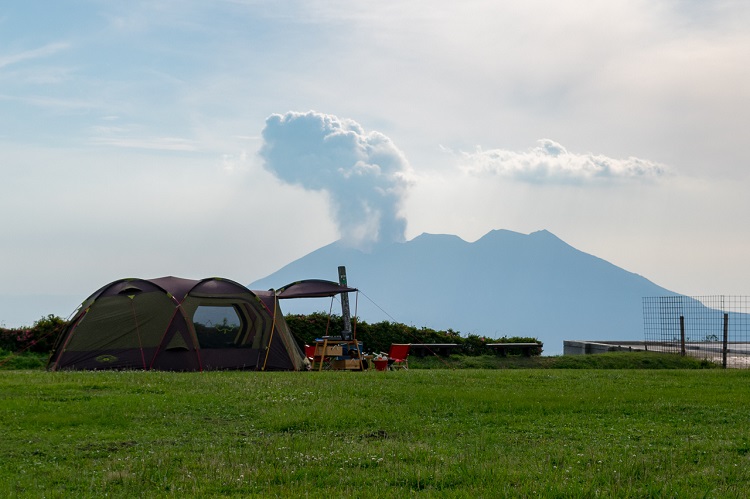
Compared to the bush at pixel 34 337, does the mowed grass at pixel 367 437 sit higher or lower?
lower

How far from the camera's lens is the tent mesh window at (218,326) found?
76.6 feet

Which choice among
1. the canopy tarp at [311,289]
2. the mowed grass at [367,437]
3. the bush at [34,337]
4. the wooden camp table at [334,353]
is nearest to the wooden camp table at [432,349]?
the wooden camp table at [334,353]

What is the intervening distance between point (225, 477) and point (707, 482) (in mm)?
5293

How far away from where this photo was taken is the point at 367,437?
11.7 meters

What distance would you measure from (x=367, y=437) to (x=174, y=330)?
12.6 meters

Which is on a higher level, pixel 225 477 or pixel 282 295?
pixel 282 295

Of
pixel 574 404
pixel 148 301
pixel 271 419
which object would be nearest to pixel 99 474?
pixel 271 419

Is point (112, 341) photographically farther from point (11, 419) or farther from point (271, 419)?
point (271, 419)

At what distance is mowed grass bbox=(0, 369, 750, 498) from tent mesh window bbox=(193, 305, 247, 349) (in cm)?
453

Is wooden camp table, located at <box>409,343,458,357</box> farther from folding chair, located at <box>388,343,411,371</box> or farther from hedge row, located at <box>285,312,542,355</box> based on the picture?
folding chair, located at <box>388,343,411,371</box>

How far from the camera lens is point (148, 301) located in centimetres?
2323

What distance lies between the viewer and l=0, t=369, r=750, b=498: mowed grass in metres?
8.69

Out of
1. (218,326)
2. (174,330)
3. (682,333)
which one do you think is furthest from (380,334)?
(682,333)

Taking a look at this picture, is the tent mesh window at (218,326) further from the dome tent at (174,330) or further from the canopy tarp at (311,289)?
the canopy tarp at (311,289)
